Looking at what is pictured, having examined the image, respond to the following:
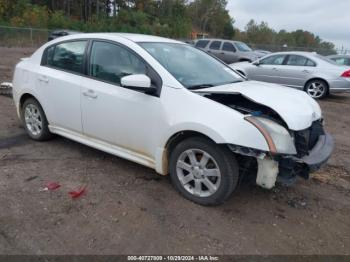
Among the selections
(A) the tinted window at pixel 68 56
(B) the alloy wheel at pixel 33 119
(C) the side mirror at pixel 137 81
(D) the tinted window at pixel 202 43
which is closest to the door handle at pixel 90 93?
(A) the tinted window at pixel 68 56

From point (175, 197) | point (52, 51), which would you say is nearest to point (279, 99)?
point (175, 197)

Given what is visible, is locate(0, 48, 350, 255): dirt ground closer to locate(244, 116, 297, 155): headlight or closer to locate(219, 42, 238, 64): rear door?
locate(244, 116, 297, 155): headlight

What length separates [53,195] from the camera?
3.84 metres

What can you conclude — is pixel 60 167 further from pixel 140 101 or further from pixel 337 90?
pixel 337 90

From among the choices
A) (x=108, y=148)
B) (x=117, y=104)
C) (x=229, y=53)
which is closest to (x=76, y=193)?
(x=108, y=148)

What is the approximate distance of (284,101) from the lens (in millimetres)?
3691

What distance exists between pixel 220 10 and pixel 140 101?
3445 inches

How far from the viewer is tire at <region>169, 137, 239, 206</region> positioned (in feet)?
11.5

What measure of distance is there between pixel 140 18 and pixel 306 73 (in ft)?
137

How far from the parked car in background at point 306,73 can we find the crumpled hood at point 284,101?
6.63 m

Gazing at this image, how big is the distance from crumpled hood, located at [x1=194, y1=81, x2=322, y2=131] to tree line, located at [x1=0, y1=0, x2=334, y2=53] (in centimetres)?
3124

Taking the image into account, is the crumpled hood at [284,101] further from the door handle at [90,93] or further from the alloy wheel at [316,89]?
the alloy wheel at [316,89]

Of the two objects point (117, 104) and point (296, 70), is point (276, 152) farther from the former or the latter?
point (296, 70)

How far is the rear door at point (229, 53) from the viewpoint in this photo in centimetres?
1752
